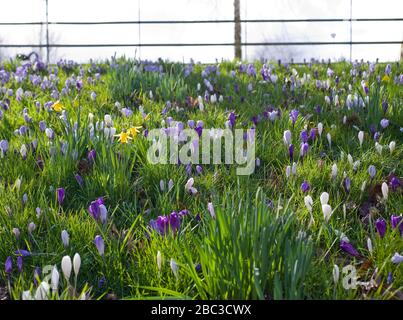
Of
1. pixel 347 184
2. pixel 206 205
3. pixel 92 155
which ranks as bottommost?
pixel 206 205

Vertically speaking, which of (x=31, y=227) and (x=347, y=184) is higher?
(x=347, y=184)

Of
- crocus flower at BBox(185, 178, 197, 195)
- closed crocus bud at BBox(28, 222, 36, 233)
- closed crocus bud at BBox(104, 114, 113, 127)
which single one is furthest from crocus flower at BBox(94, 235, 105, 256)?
closed crocus bud at BBox(104, 114, 113, 127)

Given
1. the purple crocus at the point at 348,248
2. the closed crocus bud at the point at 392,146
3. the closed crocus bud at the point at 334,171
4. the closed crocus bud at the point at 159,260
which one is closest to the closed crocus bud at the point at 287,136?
the closed crocus bud at the point at 334,171

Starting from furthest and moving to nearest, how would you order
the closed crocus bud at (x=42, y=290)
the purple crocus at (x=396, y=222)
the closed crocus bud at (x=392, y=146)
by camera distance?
the closed crocus bud at (x=392, y=146) < the purple crocus at (x=396, y=222) < the closed crocus bud at (x=42, y=290)

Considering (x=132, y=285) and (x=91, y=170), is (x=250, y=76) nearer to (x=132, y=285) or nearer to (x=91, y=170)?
(x=91, y=170)

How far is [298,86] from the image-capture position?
Answer: 5.93 m

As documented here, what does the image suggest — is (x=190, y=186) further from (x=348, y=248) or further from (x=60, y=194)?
(x=348, y=248)

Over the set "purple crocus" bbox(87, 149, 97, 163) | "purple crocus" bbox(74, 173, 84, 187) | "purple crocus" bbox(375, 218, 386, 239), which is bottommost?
"purple crocus" bbox(375, 218, 386, 239)

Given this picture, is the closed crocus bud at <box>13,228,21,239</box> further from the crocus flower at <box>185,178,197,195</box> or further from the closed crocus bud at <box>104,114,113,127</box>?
the closed crocus bud at <box>104,114,113,127</box>

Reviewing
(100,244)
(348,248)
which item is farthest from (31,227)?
(348,248)

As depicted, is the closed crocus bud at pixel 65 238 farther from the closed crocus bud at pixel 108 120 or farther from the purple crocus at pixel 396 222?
the closed crocus bud at pixel 108 120

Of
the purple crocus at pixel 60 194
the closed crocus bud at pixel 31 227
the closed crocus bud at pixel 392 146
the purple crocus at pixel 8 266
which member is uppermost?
the closed crocus bud at pixel 392 146
